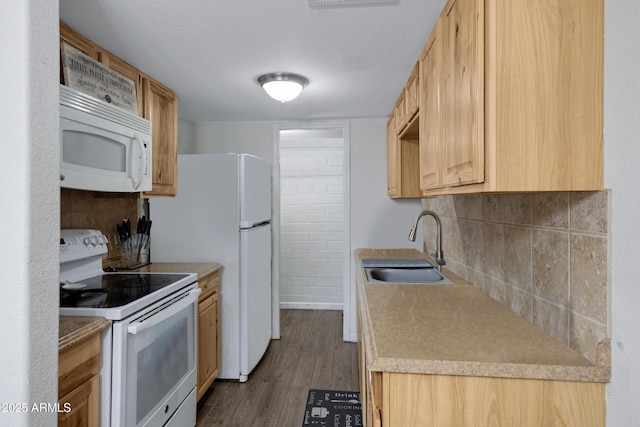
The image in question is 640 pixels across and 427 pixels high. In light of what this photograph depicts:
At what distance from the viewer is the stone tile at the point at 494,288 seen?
166 cm

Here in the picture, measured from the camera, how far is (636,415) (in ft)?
3.00

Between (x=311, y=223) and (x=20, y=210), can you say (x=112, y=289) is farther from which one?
(x=311, y=223)

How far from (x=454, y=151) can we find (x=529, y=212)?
0.39 m

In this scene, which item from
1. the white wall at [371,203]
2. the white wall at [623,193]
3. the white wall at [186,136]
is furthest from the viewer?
the white wall at [371,203]

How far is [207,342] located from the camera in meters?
2.56

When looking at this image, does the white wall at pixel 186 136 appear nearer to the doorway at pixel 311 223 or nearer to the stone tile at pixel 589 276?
the doorway at pixel 311 223

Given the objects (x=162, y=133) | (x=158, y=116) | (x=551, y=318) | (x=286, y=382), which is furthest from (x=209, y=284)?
(x=551, y=318)

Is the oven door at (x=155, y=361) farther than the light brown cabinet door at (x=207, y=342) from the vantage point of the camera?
No

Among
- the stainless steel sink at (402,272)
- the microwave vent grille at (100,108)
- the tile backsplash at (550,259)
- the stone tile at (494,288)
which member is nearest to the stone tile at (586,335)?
Result: the tile backsplash at (550,259)

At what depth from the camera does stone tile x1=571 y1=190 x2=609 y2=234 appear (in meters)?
1.02

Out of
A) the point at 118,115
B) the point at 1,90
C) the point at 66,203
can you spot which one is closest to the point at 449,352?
the point at 1,90

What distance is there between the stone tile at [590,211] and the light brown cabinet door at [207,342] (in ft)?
6.95

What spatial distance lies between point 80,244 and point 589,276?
2.34 meters

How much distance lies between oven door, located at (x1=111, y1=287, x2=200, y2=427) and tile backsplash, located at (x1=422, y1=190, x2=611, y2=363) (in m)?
1.59
